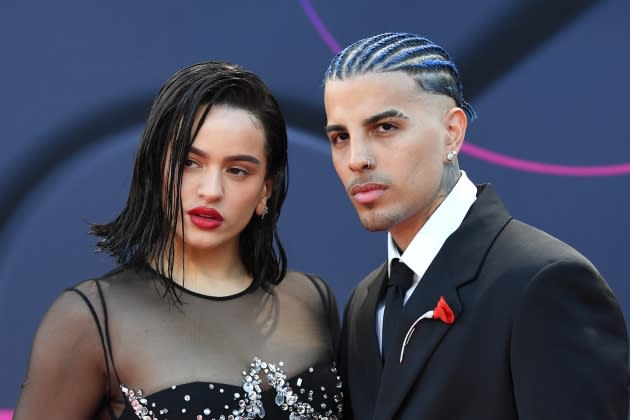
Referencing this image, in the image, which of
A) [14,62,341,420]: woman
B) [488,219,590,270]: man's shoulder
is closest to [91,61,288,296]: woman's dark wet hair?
[14,62,341,420]: woman

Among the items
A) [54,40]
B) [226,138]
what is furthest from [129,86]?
[226,138]

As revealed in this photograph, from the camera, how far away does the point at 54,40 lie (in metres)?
3.24

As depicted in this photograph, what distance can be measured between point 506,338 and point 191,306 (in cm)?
91

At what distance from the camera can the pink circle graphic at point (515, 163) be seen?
3.25 meters

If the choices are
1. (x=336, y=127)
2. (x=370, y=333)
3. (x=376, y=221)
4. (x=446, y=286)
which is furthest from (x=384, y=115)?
(x=370, y=333)

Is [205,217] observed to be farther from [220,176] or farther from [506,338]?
[506,338]

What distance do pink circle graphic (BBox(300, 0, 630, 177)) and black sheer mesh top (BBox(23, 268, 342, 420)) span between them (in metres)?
0.95

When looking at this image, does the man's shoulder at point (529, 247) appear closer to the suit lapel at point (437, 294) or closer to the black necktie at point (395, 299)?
the suit lapel at point (437, 294)

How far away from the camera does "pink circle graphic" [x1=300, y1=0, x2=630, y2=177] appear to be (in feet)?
10.7

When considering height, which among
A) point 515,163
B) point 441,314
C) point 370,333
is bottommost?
point 370,333

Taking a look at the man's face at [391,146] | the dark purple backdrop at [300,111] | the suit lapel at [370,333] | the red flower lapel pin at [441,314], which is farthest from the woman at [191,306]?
the dark purple backdrop at [300,111]

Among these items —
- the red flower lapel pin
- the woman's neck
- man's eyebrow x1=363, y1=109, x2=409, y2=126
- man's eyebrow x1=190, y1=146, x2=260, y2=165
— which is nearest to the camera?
the red flower lapel pin

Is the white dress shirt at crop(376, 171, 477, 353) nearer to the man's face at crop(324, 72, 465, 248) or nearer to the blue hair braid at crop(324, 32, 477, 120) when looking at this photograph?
the man's face at crop(324, 72, 465, 248)

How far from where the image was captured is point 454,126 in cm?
234
